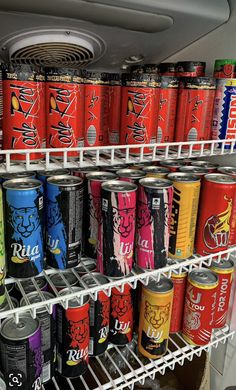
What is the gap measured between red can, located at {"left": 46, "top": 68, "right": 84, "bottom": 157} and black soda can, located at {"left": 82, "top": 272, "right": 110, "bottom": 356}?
1.21 feet

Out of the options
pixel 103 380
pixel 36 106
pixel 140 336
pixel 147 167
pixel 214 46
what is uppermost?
pixel 214 46

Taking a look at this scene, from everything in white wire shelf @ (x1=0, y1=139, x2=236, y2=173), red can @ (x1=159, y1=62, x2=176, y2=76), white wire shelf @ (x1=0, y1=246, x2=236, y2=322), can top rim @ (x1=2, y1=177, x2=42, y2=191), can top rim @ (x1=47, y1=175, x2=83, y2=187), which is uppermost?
red can @ (x1=159, y1=62, x2=176, y2=76)

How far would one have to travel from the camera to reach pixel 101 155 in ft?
3.20

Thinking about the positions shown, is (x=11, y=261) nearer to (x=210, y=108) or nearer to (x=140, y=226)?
(x=140, y=226)

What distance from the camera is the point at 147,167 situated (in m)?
1.06

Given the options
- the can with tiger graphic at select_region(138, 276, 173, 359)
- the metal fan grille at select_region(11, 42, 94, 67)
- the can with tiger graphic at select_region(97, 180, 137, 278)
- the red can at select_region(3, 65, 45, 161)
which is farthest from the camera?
the can with tiger graphic at select_region(138, 276, 173, 359)

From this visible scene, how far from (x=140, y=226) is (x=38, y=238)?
0.87ft

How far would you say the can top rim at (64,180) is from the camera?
832 millimetres

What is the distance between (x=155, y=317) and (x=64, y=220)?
17.8 inches

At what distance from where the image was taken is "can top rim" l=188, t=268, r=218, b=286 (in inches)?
43.6

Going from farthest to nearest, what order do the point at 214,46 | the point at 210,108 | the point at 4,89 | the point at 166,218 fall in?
the point at 214,46 < the point at 210,108 < the point at 166,218 < the point at 4,89

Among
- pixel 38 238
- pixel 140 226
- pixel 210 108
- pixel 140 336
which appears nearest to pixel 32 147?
pixel 38 238

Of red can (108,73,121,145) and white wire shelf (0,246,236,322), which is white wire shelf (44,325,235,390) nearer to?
white wire shelf (0,246,236,322)

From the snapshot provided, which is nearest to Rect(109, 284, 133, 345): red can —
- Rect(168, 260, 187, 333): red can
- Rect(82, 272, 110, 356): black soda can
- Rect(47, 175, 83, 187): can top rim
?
Rect(82, 272, 110, 356): black soda can
